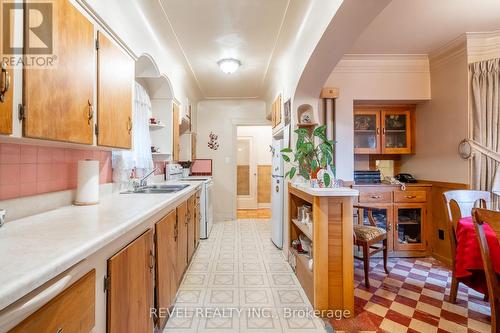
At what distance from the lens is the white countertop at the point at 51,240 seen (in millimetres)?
594

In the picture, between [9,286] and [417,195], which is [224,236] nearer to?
[417,195]

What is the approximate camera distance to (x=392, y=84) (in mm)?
3178

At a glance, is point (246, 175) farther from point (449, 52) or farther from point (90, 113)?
point (90, 113)

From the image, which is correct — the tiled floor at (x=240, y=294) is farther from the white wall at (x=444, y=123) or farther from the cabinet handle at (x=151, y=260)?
the white wall at (x=444, y=123)

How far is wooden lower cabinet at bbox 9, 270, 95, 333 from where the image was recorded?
62 cm

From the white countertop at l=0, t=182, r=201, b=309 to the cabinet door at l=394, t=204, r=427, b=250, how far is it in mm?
3063

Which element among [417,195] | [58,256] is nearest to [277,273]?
[417,195]

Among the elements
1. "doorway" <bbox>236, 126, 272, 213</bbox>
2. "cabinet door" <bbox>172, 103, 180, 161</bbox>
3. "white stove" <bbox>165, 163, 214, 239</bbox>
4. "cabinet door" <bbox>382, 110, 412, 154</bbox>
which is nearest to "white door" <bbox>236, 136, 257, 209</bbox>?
"doorway" <bbox>236, 126, 272, 213</bbox>

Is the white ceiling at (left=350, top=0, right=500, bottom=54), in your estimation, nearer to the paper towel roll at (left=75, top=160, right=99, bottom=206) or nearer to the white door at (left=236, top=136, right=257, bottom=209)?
the paper towel roll at (left=75, top=160, right=99, bottom=206)

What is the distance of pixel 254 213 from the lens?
600 cm

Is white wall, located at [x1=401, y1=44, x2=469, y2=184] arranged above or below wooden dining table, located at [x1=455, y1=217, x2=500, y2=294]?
above

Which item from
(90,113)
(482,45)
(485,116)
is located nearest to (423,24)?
(482,45)

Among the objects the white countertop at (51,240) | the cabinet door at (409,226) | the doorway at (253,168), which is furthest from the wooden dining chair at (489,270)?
the doorway at (253,168)

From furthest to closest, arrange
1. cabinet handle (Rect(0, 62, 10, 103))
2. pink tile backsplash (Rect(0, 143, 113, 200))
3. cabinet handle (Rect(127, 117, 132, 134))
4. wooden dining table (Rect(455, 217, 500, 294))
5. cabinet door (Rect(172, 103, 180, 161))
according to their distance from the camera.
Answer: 1. cabinet door (Rect(172, 103, 180, 161))
2. cabinet handle (Rect(127, 117, 132, 134))
3. wooden dining table (Rect(455, 217, 500, 294))
4. pink tile backsplash (Rect(0, 143, 113, 200))
5. cabinet handle (Rect(0, 62, 10, 103))
